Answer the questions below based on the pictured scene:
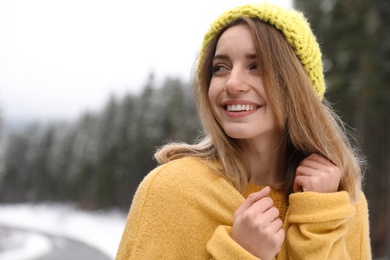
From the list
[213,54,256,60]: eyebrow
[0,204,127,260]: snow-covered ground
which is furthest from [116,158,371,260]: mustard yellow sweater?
[0,204,127,260]: snow-covered ground

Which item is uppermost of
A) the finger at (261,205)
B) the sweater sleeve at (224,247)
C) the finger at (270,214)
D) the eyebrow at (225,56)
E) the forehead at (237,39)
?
the forehead at (237,39)

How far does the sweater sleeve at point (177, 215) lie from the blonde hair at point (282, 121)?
0.47 feet

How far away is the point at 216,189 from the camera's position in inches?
92.6

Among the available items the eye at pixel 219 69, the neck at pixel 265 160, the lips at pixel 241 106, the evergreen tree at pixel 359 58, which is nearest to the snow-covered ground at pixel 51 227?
the evergreen tree at pixel 359 58

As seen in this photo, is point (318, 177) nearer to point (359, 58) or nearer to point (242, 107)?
point (242, 107)

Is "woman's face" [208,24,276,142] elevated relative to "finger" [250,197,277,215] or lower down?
elevated

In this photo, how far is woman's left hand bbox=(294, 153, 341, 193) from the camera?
7.80 ft

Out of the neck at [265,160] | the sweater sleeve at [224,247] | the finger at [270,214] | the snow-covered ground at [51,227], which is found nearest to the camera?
the sweater sleeve at [224,247]

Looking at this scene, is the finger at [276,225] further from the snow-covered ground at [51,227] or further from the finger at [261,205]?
the snow-covered ground at [51,227]

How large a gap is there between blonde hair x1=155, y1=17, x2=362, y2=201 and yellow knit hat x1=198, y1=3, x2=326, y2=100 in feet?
0.09

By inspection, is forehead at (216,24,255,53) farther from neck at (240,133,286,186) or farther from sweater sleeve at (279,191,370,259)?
sweater sleeve at (279,191,370,259)

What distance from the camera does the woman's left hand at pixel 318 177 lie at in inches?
93.7

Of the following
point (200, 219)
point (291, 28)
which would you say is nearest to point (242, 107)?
point (291, 28)

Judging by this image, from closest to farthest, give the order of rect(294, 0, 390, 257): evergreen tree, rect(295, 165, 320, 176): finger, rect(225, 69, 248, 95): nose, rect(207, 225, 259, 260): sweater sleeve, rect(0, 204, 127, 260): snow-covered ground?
1. rect(207, 225, 259, 260): sweater sleeve
2. rect(225, 69, 248, 95): nose
3. rect(295, 165, 320, 176): finger
4. rect(294, 0, 390, 257): evergreen tree
5. rect(0, 204, 127, 260): snow-covered ground
